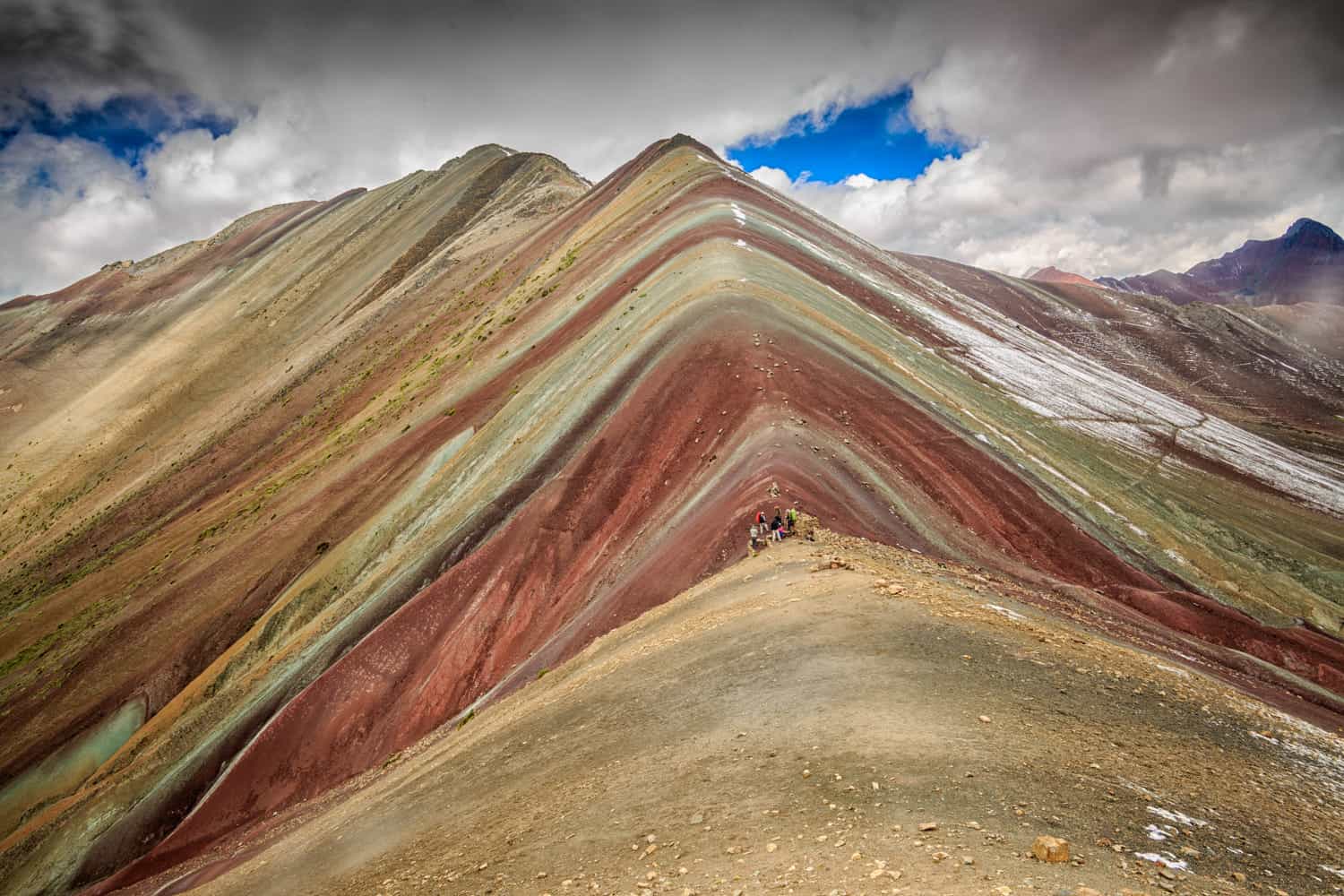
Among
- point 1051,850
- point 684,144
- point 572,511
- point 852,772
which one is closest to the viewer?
point 1051,850

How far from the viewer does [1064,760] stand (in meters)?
9.52

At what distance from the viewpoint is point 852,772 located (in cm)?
931

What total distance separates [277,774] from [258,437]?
6292cm

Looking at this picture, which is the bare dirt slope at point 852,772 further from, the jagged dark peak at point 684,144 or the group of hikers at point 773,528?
the jagged dark peak at point 684,144

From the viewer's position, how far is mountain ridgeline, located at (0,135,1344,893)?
80.3ft

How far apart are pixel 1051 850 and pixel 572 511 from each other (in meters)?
22.4

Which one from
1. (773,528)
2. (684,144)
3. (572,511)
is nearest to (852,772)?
(773,528)

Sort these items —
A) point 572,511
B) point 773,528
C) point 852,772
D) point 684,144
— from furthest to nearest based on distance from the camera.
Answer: point 684,144 < point 572,511 < point 773,528 < point 852,772

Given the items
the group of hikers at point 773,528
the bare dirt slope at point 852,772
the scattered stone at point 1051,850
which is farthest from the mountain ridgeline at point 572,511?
the scattered stone at point 1051,850

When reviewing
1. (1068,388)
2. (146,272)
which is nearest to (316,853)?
(1068,388)

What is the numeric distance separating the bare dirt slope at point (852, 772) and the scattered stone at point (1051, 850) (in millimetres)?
130

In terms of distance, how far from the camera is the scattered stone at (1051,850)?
280 inches

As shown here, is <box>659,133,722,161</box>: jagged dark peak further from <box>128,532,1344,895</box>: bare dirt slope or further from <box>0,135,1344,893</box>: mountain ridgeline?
<box>128,532,1344,895</box>: bare dirt slope

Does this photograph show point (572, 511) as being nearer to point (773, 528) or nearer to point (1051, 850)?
point (773, 528)
